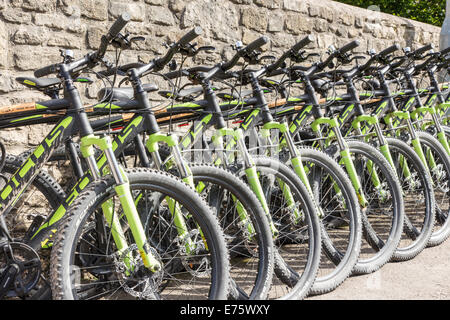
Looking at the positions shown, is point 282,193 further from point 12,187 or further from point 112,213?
point 12,187

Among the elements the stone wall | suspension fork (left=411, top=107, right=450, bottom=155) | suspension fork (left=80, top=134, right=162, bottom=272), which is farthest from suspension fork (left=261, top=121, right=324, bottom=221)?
suspension fork (left=411, top=107, right=450, bottom=155)

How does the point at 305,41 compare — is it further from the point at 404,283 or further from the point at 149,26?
the point at 404,283

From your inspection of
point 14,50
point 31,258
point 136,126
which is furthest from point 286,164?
point 14,50

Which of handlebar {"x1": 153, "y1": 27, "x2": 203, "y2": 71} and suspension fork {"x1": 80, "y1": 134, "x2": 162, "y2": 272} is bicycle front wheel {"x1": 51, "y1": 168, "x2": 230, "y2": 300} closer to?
suspension fork {"x1": 80, "y1": 134, "x2": 162, "y2": 272}

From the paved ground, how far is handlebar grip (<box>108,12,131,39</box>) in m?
1.69

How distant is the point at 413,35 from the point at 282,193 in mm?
4400

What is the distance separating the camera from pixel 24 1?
3387mm

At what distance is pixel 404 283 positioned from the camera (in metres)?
3.33

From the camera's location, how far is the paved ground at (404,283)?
10.3ft

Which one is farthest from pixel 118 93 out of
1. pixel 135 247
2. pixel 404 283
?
pixel 404 283

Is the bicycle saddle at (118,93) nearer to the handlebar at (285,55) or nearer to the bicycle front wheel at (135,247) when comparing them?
the bicycle front wheel at (135,247)

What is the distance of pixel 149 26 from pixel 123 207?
2.11 m

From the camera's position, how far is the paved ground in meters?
3.14

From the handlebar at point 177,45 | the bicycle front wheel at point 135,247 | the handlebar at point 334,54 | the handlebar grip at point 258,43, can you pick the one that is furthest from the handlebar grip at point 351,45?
the bicycle front wheel at point 135,247
